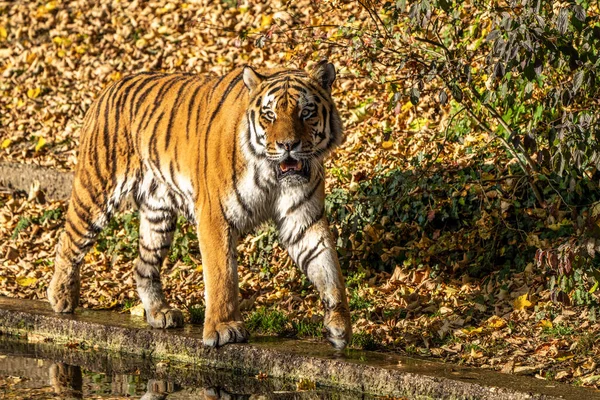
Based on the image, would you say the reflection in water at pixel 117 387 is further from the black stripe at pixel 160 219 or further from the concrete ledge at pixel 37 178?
the concrete ledge at pixel 37 178

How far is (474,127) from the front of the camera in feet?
26.1

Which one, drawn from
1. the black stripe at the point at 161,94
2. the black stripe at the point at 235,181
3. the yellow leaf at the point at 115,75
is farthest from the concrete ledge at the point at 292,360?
the yellow leaf at the point at 115,75

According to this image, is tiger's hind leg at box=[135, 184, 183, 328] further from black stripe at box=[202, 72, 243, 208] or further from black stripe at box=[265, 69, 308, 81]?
black stripe at box=[265, 69, 308, 81]

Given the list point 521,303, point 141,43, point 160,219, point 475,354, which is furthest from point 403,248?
point 141,43

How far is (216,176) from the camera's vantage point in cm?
621

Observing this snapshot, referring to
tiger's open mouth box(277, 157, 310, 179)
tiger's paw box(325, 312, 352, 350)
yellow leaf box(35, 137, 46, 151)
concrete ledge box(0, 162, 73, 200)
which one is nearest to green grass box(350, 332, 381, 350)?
tiger's paw box(325, 312, 352, 350)

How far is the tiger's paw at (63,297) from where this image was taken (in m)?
7.12

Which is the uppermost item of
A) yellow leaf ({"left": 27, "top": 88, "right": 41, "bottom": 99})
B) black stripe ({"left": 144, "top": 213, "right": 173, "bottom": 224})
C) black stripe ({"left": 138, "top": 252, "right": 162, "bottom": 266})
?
yellow leaf ({"left": 27, "top": 88, "right": 41, "bottom": 99})

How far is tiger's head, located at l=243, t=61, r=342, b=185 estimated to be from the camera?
584 cm

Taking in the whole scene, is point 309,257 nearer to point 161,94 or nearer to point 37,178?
point 161,94

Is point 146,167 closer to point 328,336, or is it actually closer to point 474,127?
point 328,336

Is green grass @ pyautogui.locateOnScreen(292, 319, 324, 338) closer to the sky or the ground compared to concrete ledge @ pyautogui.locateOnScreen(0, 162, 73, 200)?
closer to the ground

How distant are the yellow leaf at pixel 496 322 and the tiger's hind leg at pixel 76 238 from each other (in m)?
2.62

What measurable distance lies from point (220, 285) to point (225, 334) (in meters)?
0.29
